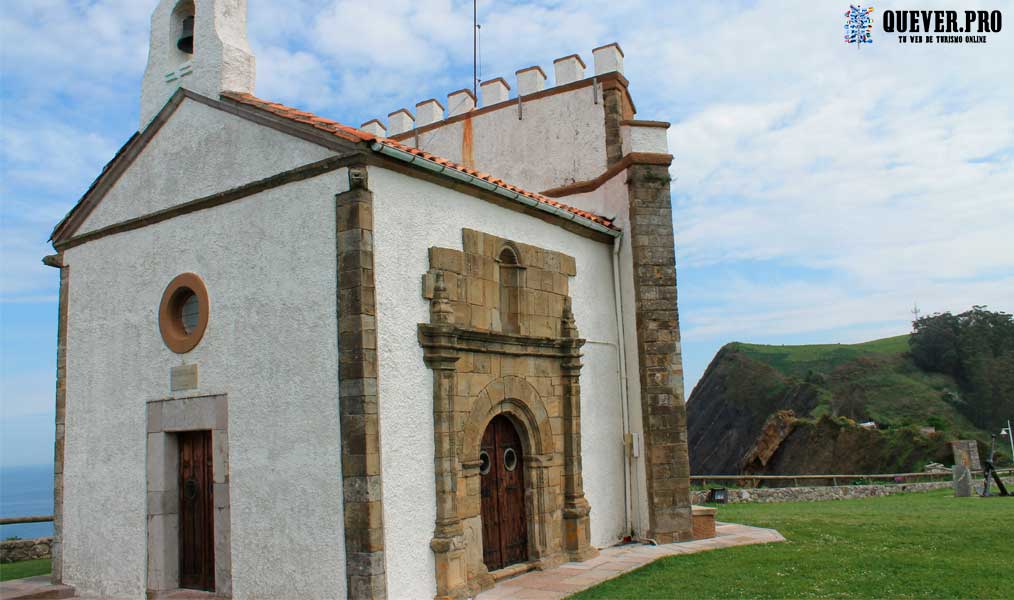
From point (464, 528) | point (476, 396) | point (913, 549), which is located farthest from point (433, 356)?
point (913, 549)

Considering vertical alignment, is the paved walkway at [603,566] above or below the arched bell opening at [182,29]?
below

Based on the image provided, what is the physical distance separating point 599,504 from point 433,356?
4.08 metres

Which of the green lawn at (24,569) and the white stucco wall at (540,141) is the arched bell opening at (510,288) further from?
the green lawn at (24,569)

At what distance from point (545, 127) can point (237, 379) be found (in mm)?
7748

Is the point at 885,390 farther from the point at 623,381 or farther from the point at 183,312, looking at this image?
the point at 183,312

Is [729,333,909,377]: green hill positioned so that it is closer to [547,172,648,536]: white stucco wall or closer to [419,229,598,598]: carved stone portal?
[547,172,648,536]: white stucco wall

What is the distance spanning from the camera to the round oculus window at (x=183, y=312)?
8820mm

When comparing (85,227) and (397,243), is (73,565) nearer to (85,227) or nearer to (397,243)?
(85,227)

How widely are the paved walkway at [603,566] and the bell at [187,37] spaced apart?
25.5ft

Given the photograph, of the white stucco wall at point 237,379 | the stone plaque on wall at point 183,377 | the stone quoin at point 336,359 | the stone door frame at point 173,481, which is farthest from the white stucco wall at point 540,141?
the stone door frame at point 173,481

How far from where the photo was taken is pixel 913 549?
32.3ft

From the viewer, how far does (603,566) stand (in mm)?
9641

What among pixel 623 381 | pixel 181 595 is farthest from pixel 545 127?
pixel 181 595

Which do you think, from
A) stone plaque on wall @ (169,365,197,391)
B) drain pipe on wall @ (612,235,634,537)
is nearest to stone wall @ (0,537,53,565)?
stone plaque on wall @ (169,365,197,391)
